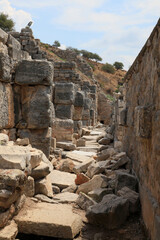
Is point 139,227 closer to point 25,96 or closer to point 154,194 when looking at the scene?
point 154,194

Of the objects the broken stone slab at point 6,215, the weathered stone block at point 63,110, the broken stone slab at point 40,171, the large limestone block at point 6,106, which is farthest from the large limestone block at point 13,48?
the weathered stone block at point 63,110

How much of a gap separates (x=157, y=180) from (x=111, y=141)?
860 cm

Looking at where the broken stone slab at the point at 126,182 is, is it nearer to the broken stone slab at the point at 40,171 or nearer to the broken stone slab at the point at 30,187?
the broken stone slab at the point at 40,171

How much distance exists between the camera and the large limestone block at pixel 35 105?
5.59 m

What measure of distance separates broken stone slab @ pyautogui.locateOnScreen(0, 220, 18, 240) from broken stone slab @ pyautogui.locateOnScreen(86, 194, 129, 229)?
1.01 metres

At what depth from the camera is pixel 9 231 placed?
9.17 feet

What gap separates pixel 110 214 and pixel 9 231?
1.27 meters

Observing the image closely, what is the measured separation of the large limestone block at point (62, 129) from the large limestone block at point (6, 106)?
4049mm

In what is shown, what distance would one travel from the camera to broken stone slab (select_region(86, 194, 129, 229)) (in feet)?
10.8

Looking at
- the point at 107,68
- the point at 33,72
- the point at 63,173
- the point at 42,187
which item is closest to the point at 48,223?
the point at 42,187

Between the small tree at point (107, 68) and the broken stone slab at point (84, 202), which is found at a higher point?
the small tree at point (107, 68)

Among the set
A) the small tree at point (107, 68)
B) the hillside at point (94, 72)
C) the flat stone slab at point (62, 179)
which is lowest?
the flat stone slab at point (62, 179)

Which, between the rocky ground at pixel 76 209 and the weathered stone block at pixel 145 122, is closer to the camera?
the weathered stone block at pixel 145 122

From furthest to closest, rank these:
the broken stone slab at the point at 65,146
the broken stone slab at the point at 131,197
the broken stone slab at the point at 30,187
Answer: the broken stone slab at the point at 65,146
the broken stone slab at the point at 30,187
the broken stone slab at the point at 131,197
